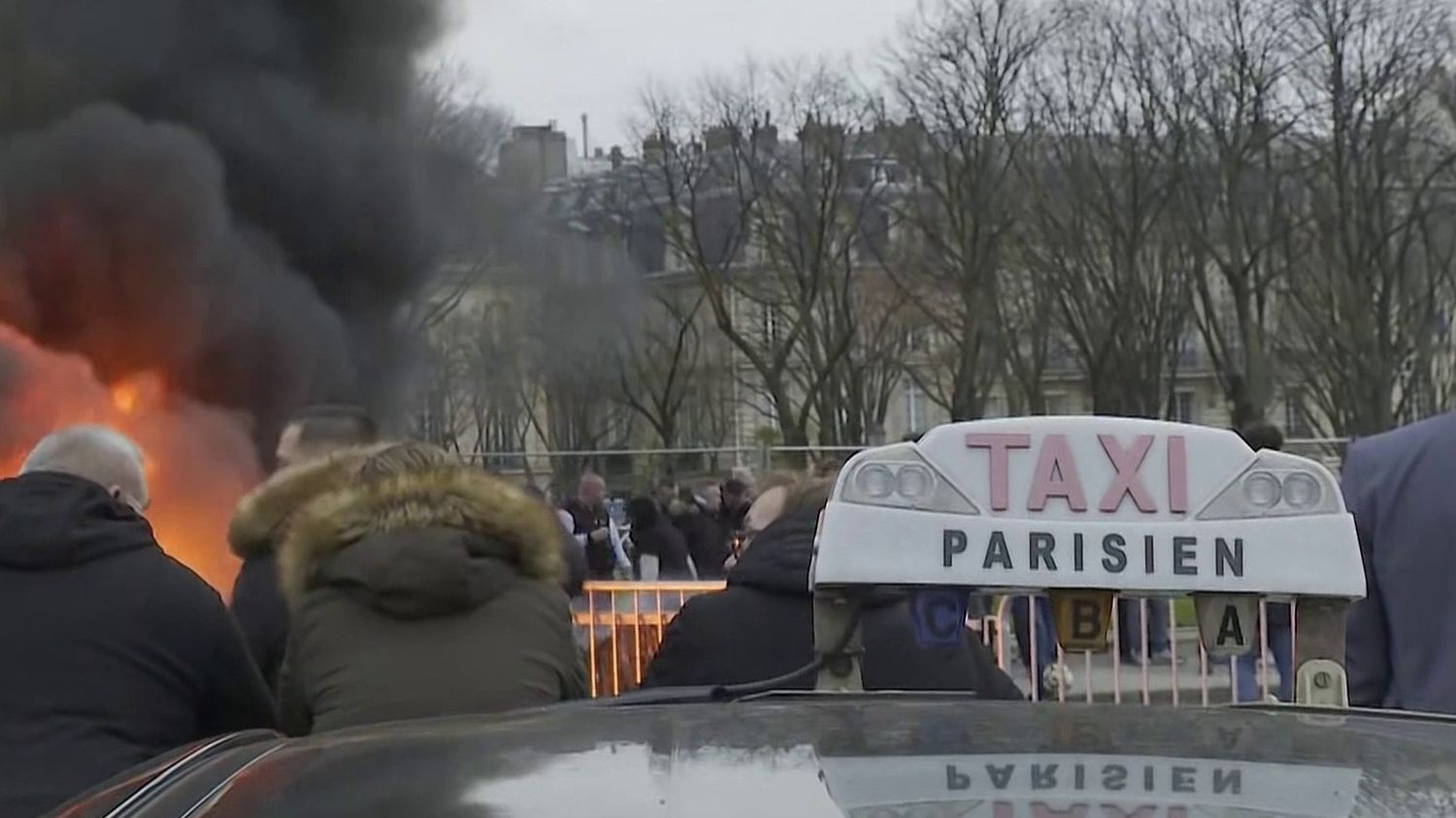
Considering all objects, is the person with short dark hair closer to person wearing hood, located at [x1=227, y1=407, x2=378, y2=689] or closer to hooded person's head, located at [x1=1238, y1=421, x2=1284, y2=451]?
Answer: hooded person's head, located at [x1=1238, y1=421, x2=1284, y2=451]

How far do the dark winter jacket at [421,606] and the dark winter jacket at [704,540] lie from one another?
1559cm

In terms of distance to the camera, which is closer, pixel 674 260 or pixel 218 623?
pixel 218 623

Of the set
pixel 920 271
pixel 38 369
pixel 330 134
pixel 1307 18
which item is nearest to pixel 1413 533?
pixel 38 369

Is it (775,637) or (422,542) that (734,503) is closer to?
(775,637)

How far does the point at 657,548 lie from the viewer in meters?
18.6

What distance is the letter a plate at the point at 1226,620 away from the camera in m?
3.10

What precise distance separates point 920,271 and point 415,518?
3702cm

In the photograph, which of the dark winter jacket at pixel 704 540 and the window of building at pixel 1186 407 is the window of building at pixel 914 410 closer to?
the window of building at pixel 1186 407

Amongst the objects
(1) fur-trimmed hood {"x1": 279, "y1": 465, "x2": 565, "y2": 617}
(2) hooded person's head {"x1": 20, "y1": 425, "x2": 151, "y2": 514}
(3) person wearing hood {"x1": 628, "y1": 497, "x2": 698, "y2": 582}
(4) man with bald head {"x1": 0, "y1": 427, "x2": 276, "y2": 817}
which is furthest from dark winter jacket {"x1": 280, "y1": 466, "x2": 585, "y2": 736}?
(3) person wearing hood {"x1": 628, "y1": 497, "x2": 698, "y2": 582}

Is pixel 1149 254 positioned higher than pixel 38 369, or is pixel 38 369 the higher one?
pixel 1149 254

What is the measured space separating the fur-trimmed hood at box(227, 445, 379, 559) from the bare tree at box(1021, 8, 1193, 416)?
30.8m

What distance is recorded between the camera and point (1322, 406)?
37500 mm

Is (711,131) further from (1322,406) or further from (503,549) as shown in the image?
(503,549)

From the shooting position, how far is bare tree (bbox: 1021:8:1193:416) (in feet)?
113
